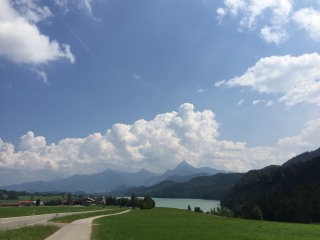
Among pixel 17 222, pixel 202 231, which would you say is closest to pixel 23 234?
pixel 202 231

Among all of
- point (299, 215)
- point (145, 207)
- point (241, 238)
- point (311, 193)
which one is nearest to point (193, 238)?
point (241, 238)

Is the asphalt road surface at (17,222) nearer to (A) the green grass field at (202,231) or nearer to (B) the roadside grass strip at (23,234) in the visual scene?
(B) the roadside grass strip at (23,234)

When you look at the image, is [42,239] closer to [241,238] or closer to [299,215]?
[241,238]

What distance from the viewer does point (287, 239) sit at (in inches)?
1323

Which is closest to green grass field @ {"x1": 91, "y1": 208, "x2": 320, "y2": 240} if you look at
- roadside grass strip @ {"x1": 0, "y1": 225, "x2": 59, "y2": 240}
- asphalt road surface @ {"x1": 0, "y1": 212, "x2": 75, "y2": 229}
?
roadside grass strip @ {"x1": 0, "y1": 225, "x2": 59, "y2": 240}

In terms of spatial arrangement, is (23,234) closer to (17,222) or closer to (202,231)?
(202,231)

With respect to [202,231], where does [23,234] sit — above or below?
above

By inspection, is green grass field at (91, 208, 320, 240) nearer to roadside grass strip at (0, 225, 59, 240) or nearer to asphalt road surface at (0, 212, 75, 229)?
roadside grass strip at (0, 225, 59, 240)

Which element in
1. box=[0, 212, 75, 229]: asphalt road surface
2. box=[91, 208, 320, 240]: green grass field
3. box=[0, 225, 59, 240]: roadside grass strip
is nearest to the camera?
box=[0, 225, 59, 240]: roadside grass strip

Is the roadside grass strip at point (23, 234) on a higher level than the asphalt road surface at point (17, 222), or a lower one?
lower

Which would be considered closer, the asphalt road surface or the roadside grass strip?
the roadside grass strip

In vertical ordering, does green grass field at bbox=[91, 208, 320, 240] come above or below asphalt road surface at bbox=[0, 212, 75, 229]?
below

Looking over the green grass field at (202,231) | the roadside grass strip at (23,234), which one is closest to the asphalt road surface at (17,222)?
the roadside grass strip at (23,234)

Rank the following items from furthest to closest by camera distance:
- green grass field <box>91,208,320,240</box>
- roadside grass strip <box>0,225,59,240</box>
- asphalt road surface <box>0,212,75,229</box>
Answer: asphalt road surface <box>0,212,75,229</box>
green grass field <box>91,208,320,240</box>
roadside grass strip <box>0,225,59,240</box>
